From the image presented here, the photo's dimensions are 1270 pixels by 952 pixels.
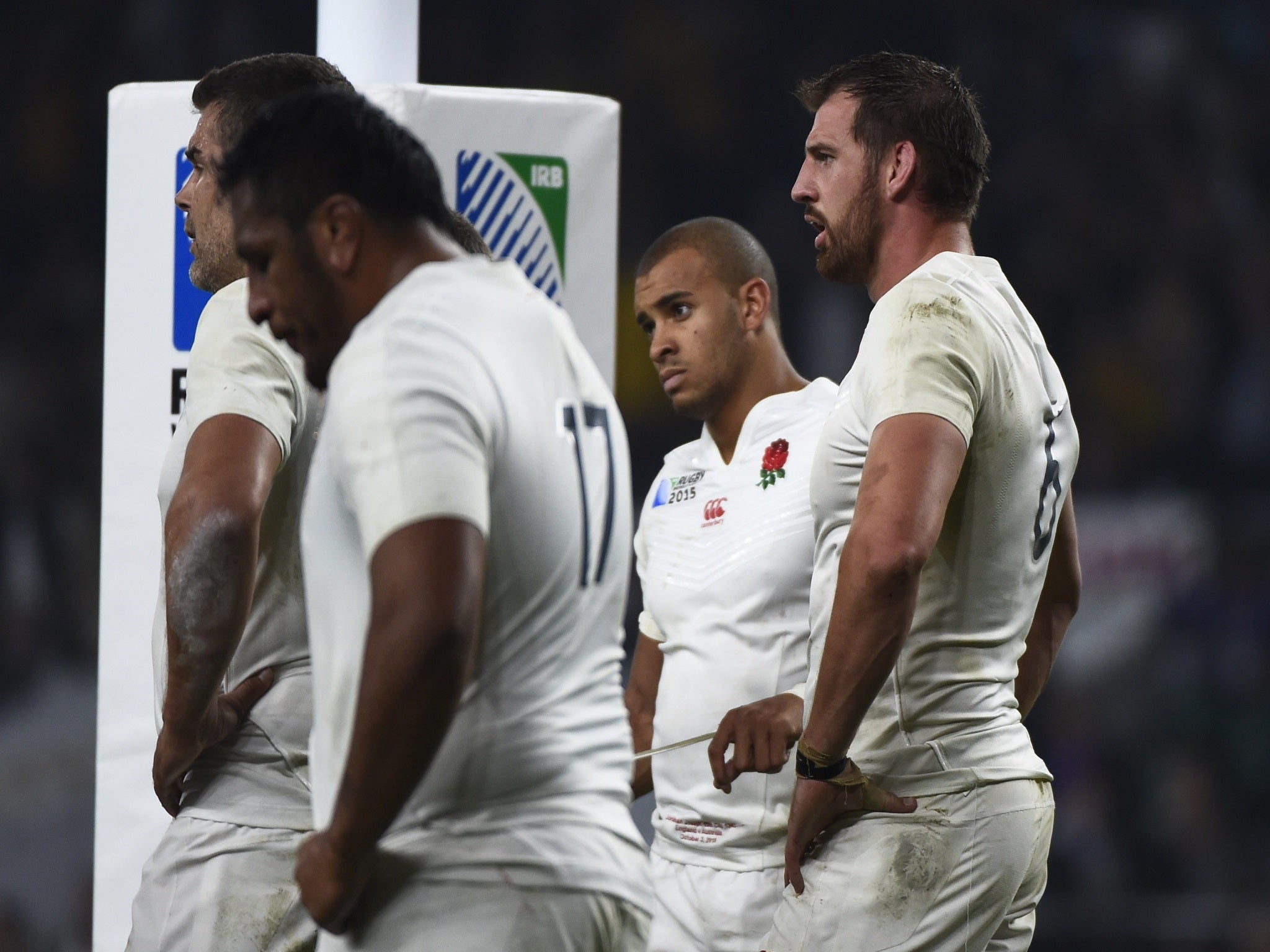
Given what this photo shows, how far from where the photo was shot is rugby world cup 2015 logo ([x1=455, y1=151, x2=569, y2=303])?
11.4 feet

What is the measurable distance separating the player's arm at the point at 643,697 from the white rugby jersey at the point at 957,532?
Result: 1097 millimetres

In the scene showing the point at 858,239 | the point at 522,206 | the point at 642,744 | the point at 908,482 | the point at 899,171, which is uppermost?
the point at 899,171

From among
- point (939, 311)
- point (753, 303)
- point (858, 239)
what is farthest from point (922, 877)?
point (753, 303)

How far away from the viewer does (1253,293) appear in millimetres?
9625

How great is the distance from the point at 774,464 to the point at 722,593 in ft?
1.00

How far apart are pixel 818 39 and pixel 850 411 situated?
8217mm

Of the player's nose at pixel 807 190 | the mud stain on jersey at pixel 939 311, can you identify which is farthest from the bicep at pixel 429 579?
the player's nose at pixel 807 190

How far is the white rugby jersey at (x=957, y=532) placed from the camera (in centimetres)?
232

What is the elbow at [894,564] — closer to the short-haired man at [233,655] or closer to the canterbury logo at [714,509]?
the short-haired man at [233,655]

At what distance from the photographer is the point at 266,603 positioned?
2299 millimetres

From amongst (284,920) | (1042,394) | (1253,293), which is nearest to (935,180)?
(1042,394)

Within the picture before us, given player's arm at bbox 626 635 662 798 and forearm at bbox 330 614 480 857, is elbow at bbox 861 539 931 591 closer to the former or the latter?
forearm at bbox 330 614 480 857

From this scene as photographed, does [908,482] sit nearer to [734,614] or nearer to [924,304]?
[924,304]

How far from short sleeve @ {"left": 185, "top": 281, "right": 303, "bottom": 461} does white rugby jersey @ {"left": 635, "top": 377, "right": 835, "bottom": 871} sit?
1150mm
